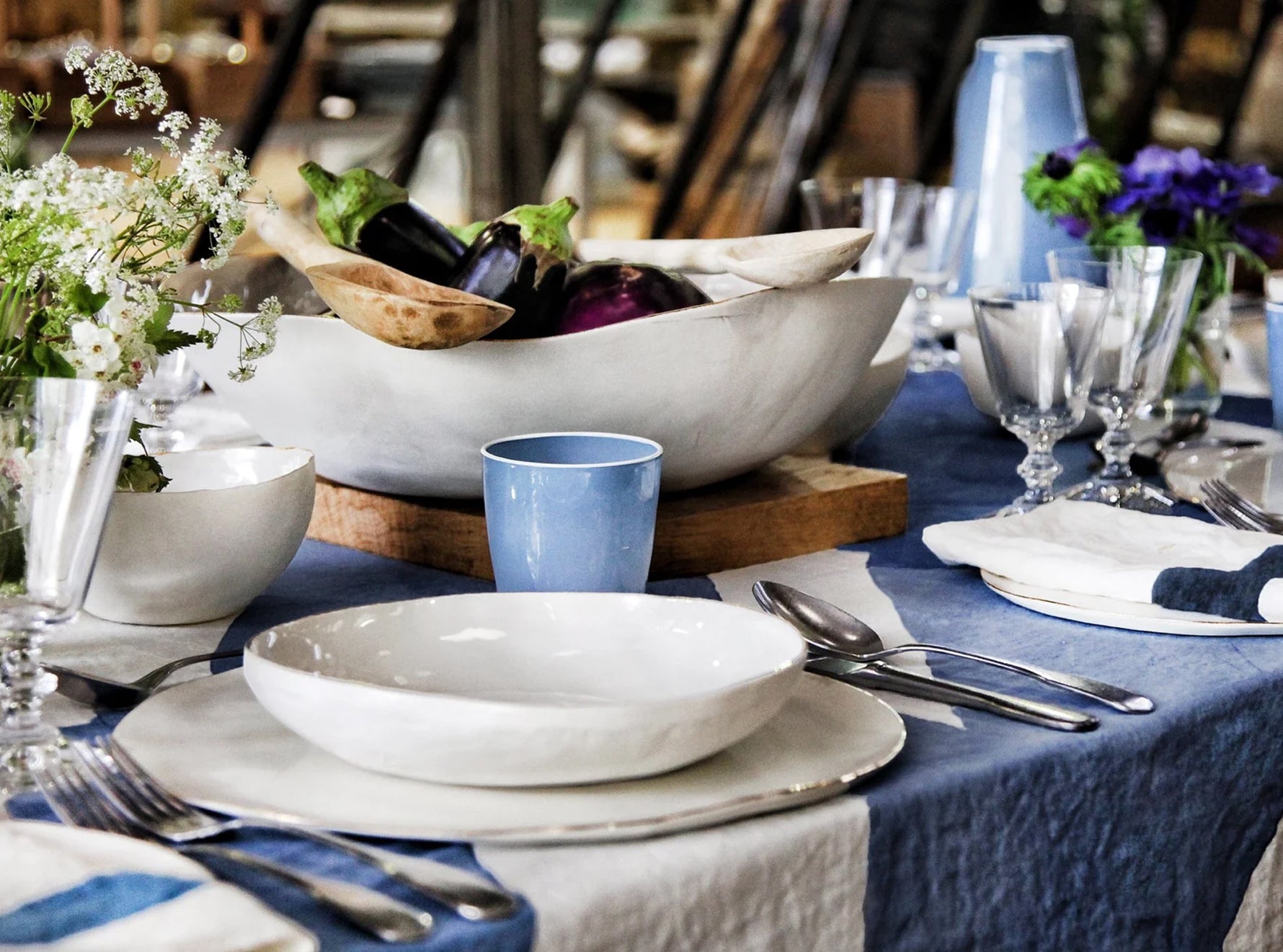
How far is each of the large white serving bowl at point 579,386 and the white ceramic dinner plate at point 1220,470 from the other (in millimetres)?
249

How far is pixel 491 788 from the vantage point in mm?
523

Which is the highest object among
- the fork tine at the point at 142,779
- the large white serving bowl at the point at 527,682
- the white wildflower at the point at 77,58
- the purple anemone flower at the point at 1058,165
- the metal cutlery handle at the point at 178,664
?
the white wildflower at the point at 77,58

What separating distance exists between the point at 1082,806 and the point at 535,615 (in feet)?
0.78

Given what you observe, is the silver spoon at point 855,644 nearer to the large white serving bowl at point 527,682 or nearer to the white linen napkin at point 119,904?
the large white serving bowl at point 527,682

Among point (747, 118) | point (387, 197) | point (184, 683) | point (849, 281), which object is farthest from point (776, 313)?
point (747, 118)

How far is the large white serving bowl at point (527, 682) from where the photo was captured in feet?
1.62

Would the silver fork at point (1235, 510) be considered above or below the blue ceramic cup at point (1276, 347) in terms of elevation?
below

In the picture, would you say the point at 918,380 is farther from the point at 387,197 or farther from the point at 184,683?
the point at 184,683

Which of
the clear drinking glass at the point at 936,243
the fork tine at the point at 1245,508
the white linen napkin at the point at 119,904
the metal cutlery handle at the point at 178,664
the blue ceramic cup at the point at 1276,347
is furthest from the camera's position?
the clear drinking glass at the point at 936,243

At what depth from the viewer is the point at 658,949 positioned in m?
0.49

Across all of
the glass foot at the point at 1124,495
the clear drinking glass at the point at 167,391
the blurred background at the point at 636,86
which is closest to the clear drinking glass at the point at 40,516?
the clear drinking glass at the point at 167,391

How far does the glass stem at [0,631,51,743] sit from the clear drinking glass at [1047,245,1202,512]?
0.66 m

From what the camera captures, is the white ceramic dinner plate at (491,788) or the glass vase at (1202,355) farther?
the glass vase at (1202,355)

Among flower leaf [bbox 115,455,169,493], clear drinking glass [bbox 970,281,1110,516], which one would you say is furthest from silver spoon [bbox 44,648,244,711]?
clear drinking glass [bbox 970,281,1110,516]
